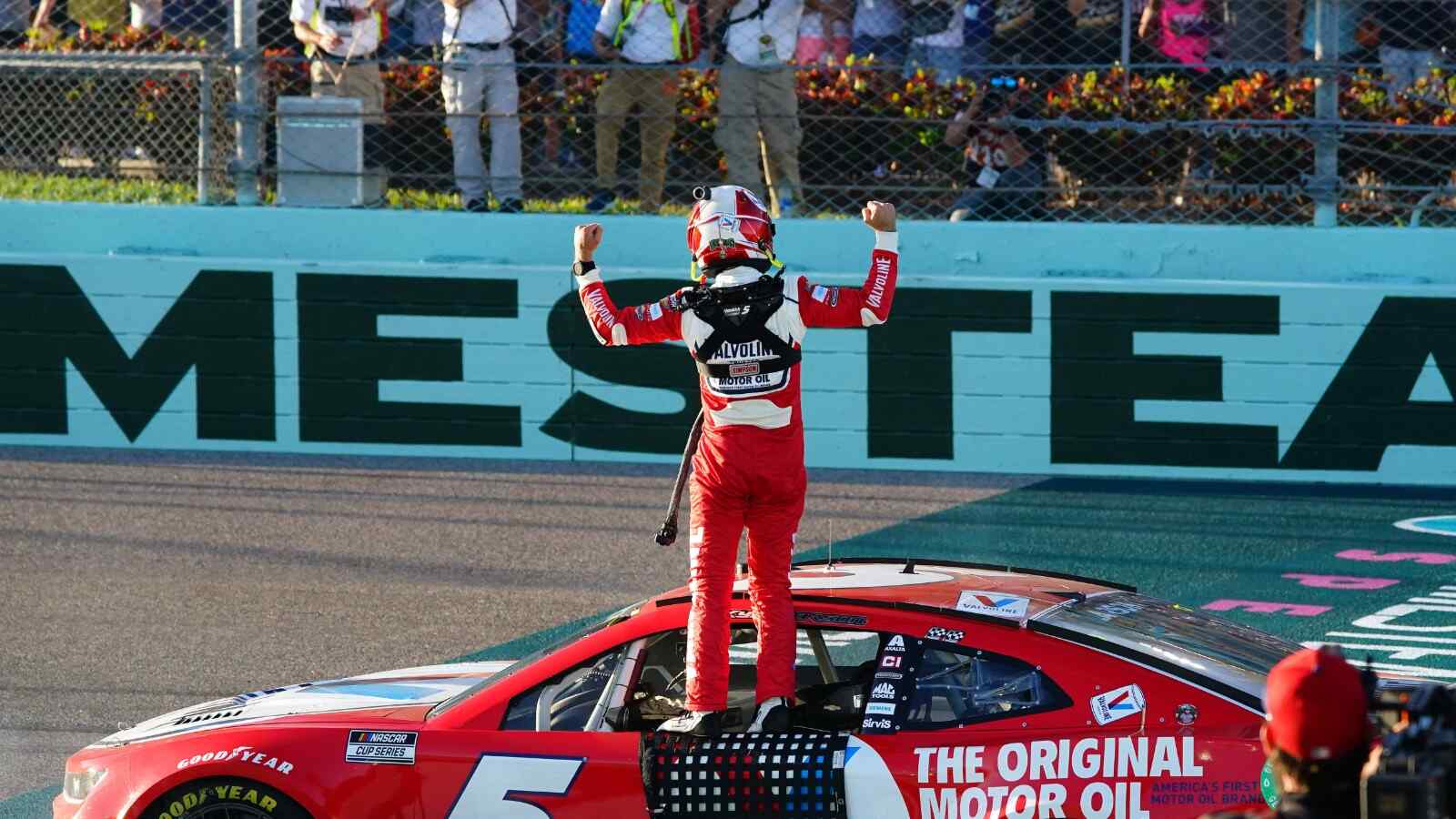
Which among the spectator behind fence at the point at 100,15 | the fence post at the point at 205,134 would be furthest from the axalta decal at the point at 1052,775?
the spectator behind fence at the point at 100,15

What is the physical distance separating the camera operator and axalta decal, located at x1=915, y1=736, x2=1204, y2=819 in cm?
175

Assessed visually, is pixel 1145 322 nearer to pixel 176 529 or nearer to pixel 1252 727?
pixel 176 529

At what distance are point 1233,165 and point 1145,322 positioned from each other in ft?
3.42

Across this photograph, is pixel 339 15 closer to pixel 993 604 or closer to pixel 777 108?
pixel 777 108

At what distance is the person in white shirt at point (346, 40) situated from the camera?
40.1 ft

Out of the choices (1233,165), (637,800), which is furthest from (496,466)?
(637,800)

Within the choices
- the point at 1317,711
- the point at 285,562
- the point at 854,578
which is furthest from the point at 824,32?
the point at 1317,711

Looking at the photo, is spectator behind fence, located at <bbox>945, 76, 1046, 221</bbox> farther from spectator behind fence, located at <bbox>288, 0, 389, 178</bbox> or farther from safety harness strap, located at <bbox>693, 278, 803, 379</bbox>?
safety harness strap, located at <bbox>693, 278, 803, 379</bbox>

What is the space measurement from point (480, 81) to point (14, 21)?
138 inches

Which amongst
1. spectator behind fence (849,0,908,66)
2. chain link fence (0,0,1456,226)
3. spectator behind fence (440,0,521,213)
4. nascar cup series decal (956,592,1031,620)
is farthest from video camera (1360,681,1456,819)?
spectator behind fence (440,0,521,213)

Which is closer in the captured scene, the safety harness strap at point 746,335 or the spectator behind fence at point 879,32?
the safety harness strap at point 746,335

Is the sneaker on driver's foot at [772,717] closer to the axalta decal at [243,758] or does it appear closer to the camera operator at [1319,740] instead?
the axalta decal at [243,758]

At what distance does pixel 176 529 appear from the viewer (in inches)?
429

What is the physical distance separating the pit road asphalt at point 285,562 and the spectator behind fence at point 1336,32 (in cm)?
284
